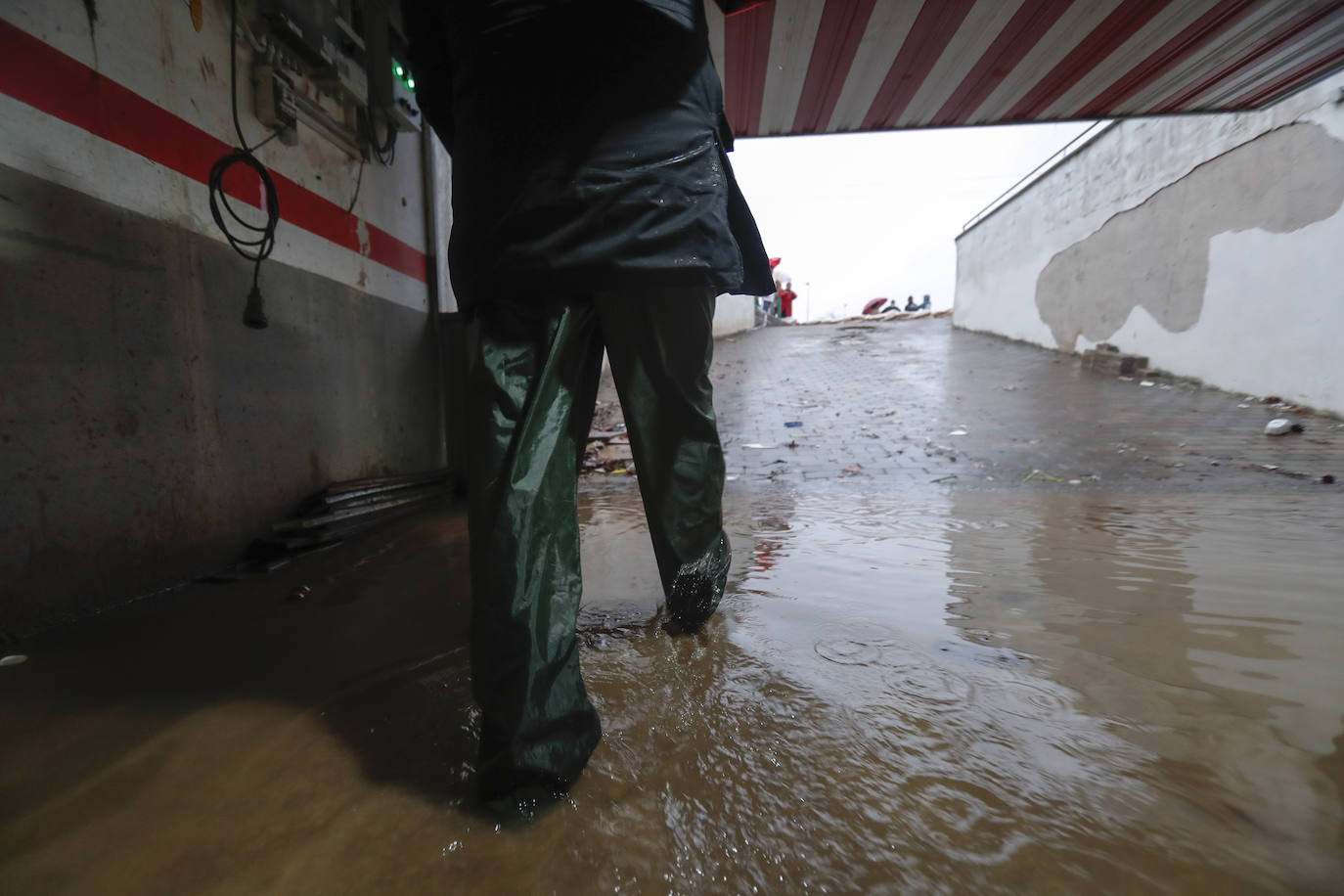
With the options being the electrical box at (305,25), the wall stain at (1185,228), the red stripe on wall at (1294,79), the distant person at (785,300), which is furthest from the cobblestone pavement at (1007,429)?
the distant person at (785,300)

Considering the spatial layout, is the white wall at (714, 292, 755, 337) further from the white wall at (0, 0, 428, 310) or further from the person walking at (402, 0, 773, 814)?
the person walking at (402, 0, 773, 814)

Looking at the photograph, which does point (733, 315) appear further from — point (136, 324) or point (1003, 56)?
point (136, 324)

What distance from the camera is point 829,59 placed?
128 inches

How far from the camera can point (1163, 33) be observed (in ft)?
9.99

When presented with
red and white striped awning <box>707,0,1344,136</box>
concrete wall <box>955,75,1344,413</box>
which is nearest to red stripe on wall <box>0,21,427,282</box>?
red and white striped awning <box>707,0,1344,136</box>

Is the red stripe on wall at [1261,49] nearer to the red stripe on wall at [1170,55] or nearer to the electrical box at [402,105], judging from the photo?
the red stripe on wall at [1170,55]

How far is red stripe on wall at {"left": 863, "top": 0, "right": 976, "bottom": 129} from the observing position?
292cm

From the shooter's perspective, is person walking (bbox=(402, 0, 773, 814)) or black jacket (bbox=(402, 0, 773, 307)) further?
black jacket (bbox=(402, 0, 773, 307))

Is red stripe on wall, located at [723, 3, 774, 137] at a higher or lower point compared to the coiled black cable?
higher

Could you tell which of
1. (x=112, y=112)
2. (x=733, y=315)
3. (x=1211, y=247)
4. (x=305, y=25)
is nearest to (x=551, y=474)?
(x=112, y=112)

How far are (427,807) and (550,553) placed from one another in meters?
→ 0.43

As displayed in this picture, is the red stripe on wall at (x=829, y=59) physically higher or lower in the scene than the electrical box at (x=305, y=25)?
higher

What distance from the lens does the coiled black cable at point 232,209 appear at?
2.12m

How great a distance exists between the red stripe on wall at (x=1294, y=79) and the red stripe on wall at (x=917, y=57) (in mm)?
2118
